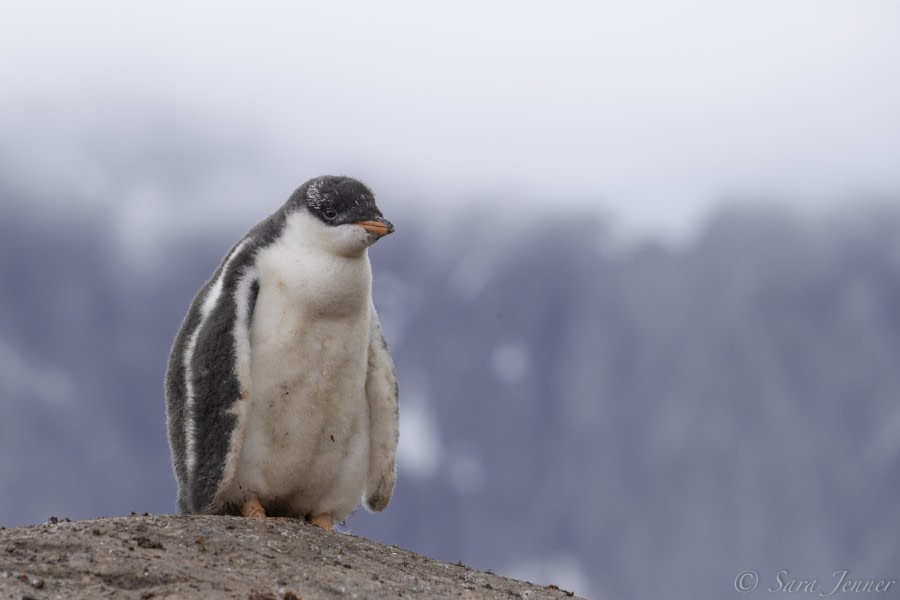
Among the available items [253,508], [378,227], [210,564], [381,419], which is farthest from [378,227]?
[210,564]

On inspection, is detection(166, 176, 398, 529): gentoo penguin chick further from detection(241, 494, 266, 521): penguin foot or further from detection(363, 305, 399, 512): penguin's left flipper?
detection(363, 305, 399, 512): penguin's left flipper

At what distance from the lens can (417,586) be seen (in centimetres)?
571

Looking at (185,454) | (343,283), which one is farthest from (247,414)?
(343,283)

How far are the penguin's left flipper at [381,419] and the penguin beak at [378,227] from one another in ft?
2.42

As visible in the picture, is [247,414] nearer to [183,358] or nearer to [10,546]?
[183,358]

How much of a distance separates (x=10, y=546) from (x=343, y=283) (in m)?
2.23

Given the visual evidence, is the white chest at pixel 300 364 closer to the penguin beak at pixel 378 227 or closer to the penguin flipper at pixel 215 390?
the penguin flipper at pixel 215 390

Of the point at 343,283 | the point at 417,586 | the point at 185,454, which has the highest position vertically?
the point at 343,283

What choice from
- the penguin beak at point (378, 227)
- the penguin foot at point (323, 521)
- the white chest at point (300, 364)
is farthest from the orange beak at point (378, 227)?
the penguin foot at point (323, 521)

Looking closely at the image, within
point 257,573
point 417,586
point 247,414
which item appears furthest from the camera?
point 247,414

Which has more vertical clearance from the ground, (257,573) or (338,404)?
(338,404)

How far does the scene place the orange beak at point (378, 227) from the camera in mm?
6195

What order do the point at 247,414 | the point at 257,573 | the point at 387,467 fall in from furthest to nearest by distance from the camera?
the point at 387,467 < the point at 247,414 < the point at 257,573

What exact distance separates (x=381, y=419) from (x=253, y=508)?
3.07ft
